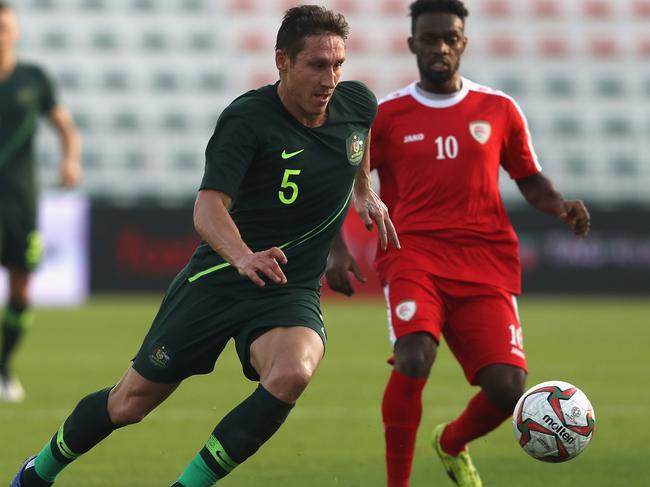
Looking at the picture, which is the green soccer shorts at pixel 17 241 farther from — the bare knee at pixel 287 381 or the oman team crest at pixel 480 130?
the bare knee at pixel 287 381

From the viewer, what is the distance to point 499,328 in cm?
579

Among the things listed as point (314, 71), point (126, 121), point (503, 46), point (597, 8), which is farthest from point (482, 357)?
point (597, 8)

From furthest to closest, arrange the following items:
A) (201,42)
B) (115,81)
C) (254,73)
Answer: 1. (254,73)
2. (201,42)
3. (115,81)

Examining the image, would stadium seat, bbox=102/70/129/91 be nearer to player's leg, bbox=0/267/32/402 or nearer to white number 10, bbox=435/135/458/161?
player's leg, bbox=0/267/32/402

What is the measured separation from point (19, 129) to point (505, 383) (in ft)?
16.5

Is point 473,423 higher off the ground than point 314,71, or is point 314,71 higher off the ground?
point 314,71

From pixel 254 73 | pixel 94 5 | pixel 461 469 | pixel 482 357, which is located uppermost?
pixel 482 357

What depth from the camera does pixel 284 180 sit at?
4.70m

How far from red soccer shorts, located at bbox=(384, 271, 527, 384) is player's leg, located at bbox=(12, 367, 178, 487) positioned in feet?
4.27

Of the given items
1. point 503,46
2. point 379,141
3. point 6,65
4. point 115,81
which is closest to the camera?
point 379,141

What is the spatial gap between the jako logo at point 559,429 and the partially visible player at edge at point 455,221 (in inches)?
15.9

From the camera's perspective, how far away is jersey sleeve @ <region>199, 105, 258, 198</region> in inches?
174

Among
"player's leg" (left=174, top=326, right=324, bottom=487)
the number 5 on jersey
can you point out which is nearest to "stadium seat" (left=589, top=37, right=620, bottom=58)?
the number 5 on jersey

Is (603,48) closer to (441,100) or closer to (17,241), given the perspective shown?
(17,241)
